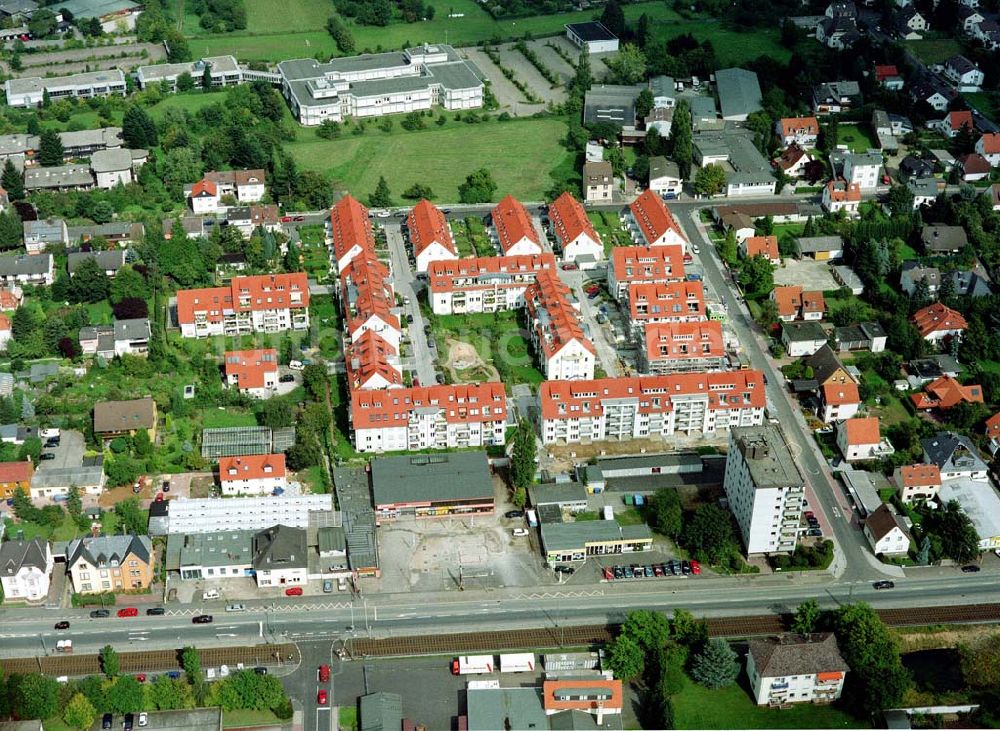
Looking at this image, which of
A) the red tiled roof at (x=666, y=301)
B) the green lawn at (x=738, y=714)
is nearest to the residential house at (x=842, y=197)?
the red tiled roof at (x=666, y=301)

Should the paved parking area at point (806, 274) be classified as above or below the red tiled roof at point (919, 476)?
below

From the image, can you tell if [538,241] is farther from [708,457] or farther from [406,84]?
[406,84]

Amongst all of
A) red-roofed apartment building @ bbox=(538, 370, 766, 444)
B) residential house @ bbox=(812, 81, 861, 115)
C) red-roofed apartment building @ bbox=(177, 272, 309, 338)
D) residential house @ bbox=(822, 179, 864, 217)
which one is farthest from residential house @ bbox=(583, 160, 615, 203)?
red-roofed apartment building @ bbox=(538, 370, 766, 444)

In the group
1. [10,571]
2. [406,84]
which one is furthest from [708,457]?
[406,84]

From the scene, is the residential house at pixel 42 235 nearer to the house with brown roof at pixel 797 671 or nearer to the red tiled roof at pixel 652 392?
the red tiled roof at pixel 652 392

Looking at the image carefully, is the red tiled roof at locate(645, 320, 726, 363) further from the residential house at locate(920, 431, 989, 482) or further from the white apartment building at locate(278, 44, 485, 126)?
the white apartment building at locate(278, 44, 485, 126)

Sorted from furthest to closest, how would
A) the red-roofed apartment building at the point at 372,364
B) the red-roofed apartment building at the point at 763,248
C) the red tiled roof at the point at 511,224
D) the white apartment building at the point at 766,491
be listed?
1. the red-roofed apartment building at the point at 763,248
2. the red tiled roof at the point at 511,224
3. the red-roofed apartment building at the point at 372,364
4. the white apartment building at the point at 766,491

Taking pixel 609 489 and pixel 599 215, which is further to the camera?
pixel 599 215
